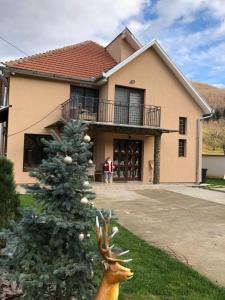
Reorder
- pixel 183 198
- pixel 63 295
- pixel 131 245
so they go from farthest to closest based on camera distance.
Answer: pixel 183 198 < pixel 131 245 < pixel 63 295

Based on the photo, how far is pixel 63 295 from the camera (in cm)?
290

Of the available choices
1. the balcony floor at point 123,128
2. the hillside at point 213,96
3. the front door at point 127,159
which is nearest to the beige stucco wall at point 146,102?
the front door at point 127,159

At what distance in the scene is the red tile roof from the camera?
16.3 metres

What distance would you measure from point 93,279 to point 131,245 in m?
2.93

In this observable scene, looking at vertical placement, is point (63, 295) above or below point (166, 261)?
above

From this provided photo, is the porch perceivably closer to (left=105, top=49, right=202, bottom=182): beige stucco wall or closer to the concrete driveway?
(left=105, top=49, right=202, bottom=182): beige stucco wall

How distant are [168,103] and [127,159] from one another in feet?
13.3

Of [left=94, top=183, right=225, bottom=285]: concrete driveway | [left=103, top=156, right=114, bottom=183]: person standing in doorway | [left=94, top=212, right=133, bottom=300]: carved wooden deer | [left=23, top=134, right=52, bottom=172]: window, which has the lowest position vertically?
[left=94, top=183, right=225, bottom=285]: concrete driveway

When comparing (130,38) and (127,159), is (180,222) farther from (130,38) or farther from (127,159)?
(130,38)

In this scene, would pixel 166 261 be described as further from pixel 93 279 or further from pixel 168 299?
pixel 93 279

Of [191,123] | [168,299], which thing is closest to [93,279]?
[168,299]

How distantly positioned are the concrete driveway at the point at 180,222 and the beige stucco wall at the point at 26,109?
4683mm

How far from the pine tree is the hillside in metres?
73.9

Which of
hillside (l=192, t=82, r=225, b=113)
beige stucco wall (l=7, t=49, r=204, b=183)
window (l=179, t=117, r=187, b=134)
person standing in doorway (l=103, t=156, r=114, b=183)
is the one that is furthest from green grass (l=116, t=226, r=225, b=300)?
hillside (l=192, t=82, r=225, b=113)
